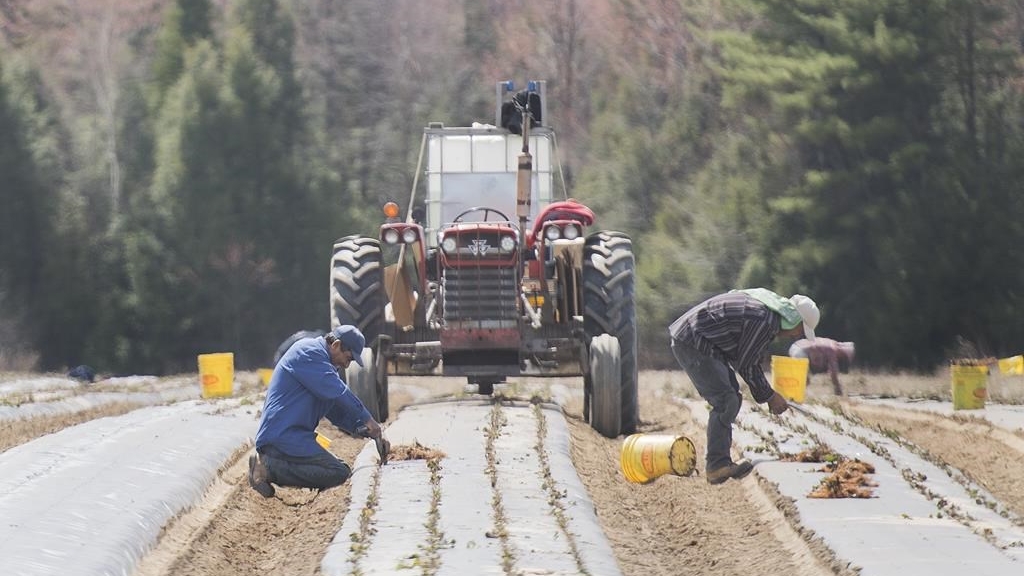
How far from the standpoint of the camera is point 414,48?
58.7m

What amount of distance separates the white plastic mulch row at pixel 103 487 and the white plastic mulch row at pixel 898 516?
399cm

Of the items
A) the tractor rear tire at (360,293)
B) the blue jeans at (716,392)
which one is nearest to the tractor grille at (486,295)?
the tractor rear tire at (360,293)

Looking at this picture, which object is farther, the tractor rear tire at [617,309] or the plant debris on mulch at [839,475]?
the tractor rear tire at [617,309]

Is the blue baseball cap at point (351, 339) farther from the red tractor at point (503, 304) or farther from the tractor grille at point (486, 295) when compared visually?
the tractor grille at point (486, 295)

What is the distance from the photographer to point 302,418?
11.4 metres

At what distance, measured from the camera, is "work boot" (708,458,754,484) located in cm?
1234

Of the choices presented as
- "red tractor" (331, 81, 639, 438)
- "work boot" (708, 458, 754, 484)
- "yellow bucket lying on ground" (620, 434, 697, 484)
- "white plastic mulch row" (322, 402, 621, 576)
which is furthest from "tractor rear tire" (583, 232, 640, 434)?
"work boot" (708, 458, 754, 484)

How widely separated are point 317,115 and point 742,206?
1978cm

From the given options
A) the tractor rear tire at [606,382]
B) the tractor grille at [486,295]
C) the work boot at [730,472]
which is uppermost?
the tractor grille at [486,295]

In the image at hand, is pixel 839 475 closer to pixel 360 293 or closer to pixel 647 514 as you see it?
pixel 647 514

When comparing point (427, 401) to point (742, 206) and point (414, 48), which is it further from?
point (414, 48)

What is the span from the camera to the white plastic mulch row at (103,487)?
913 centimetres

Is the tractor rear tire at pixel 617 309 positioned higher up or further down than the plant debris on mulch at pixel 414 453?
higher up

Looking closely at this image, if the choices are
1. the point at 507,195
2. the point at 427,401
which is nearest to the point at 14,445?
Answer: the point at 427,401
